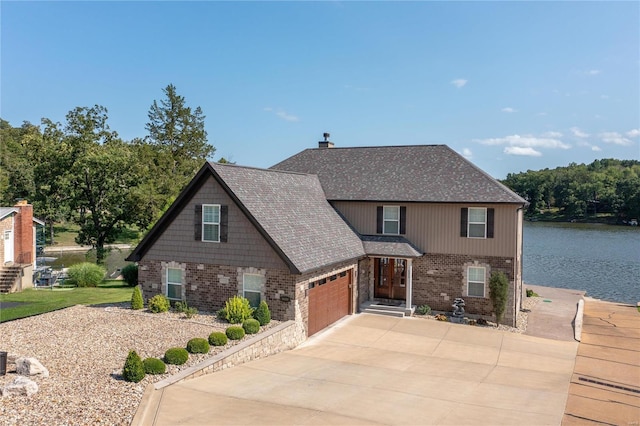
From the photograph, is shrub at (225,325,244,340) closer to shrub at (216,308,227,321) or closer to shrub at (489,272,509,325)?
shrub at (216,308,227,321)

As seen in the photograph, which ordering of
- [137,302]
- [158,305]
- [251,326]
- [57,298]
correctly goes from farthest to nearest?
1. [57,298]
2. [137,302]
3. [158,305]
4. [251,326]

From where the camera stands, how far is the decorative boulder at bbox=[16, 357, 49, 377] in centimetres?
1111

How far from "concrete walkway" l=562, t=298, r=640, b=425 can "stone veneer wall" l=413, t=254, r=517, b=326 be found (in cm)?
387

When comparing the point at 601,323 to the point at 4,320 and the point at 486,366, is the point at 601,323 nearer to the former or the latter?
the point at 486,366

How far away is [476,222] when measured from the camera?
21.9 metres

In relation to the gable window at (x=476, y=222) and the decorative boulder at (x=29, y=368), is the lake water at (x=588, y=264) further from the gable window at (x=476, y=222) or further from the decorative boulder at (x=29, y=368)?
the decorative boulder at (x=29, y=368)

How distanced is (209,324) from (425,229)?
11.3 metres

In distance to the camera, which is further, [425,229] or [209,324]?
[425,229]

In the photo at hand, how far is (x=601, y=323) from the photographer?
72.3 feet

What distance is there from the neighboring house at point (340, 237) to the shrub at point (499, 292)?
59cm

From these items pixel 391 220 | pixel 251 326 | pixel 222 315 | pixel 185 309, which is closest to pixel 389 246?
pixel 391 220

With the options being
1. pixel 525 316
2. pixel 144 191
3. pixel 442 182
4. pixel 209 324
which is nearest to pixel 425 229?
pixel 442 182

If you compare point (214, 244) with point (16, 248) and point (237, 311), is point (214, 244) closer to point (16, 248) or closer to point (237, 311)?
point (237, 311)

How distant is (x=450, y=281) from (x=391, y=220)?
13.4 feet
